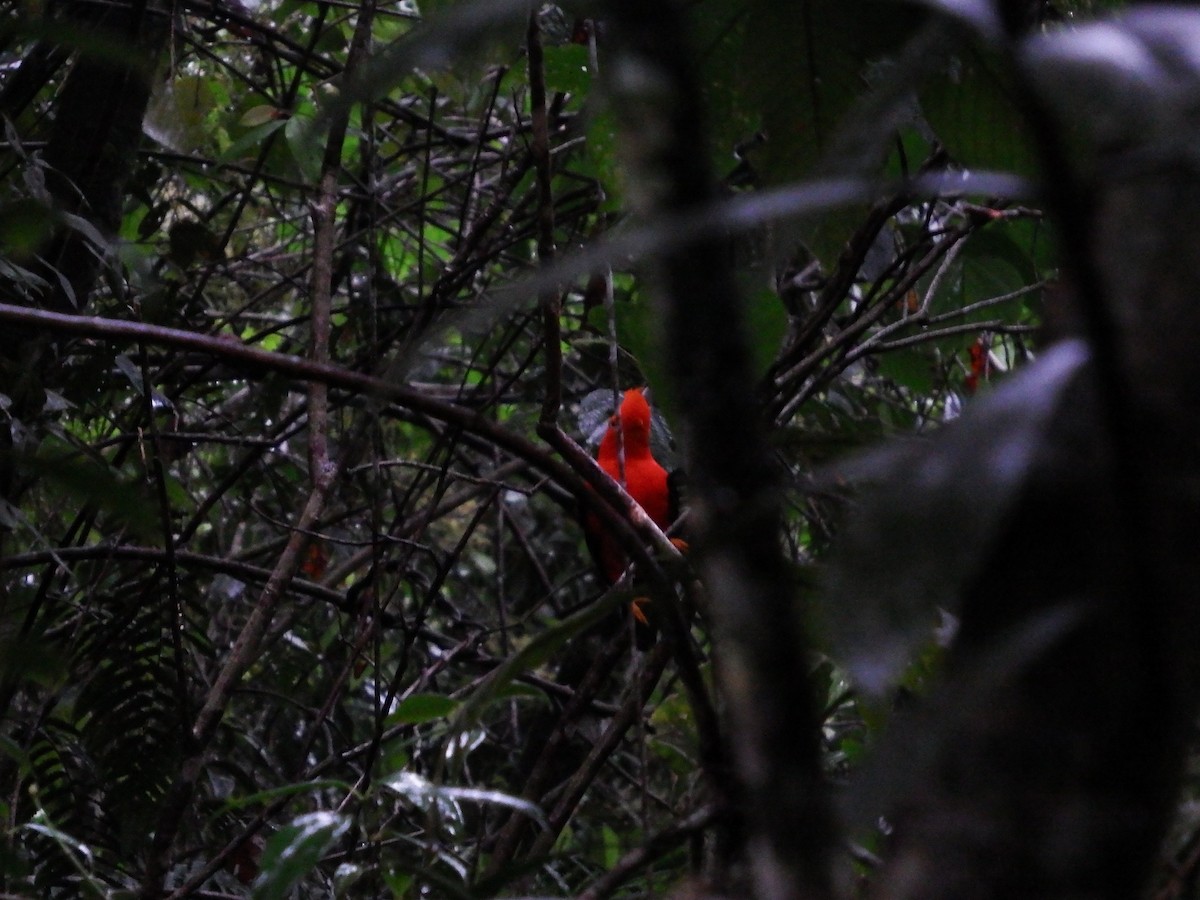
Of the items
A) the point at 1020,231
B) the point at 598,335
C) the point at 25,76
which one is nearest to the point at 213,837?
the point at 598,335

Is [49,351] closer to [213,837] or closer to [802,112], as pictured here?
[213,837]

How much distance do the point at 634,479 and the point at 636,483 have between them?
0.05 feet

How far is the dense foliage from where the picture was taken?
388mm

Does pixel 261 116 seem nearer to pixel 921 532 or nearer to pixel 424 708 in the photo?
pixel 424 708

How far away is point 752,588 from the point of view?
0.35 meters

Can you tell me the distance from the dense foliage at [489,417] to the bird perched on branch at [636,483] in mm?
86

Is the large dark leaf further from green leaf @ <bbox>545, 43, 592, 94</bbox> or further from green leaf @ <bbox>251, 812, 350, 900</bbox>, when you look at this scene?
green leaf @ <bbox>545, 43, 592, 94</bbox>

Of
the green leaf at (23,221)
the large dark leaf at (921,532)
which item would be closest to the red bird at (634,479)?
the green leaf at (23,221)

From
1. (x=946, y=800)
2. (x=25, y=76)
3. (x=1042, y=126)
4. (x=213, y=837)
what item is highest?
(x=25, y=76)

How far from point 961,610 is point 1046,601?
4 centimetres

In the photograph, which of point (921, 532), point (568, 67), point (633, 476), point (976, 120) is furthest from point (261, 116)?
point (921, 532)

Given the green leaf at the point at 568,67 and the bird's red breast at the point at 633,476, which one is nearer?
the green leaf at the point at 568,67

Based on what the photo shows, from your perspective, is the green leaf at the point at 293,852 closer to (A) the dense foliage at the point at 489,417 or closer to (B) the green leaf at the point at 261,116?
(A) the dense foliage at the point at 489,417

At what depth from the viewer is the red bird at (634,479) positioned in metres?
3.17
